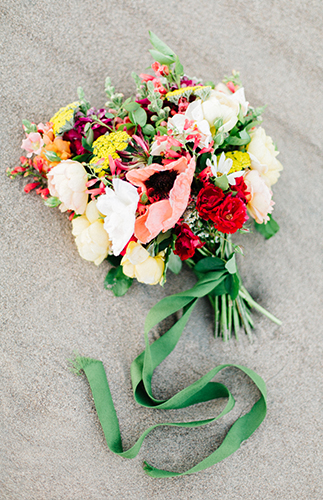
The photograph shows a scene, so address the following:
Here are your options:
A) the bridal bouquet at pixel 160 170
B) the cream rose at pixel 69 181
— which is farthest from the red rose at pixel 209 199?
the cream rose at pixel 69 181

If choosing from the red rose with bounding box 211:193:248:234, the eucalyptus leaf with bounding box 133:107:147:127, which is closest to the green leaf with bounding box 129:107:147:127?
the eucalyptus leaf with bounding box 133:107:147:127

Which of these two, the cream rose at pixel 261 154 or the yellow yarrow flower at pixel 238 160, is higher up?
the cream rose at pixel 261 154

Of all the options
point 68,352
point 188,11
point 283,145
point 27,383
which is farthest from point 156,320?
point 188,11

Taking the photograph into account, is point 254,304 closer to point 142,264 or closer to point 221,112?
point 142,264

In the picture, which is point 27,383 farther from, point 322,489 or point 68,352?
point 322,489

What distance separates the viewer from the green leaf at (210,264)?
2.45 ft

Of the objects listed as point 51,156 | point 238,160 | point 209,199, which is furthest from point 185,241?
point 51,156

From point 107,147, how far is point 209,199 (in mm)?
200

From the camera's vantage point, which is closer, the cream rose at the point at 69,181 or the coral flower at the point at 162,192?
the coral flower at the point at 162,192

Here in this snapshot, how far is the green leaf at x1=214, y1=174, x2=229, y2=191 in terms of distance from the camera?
574 millimetres

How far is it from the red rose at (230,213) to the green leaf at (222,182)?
0.02 meters

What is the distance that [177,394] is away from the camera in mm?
764

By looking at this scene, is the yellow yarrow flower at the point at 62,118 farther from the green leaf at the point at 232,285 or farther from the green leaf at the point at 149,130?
the green leaf at the point at 232,285

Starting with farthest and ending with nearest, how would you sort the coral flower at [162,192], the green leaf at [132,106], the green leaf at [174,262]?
1. the green leaf at [174,262]
2. the green leaf at [132,106]
3. the coral flower at [162,192]
